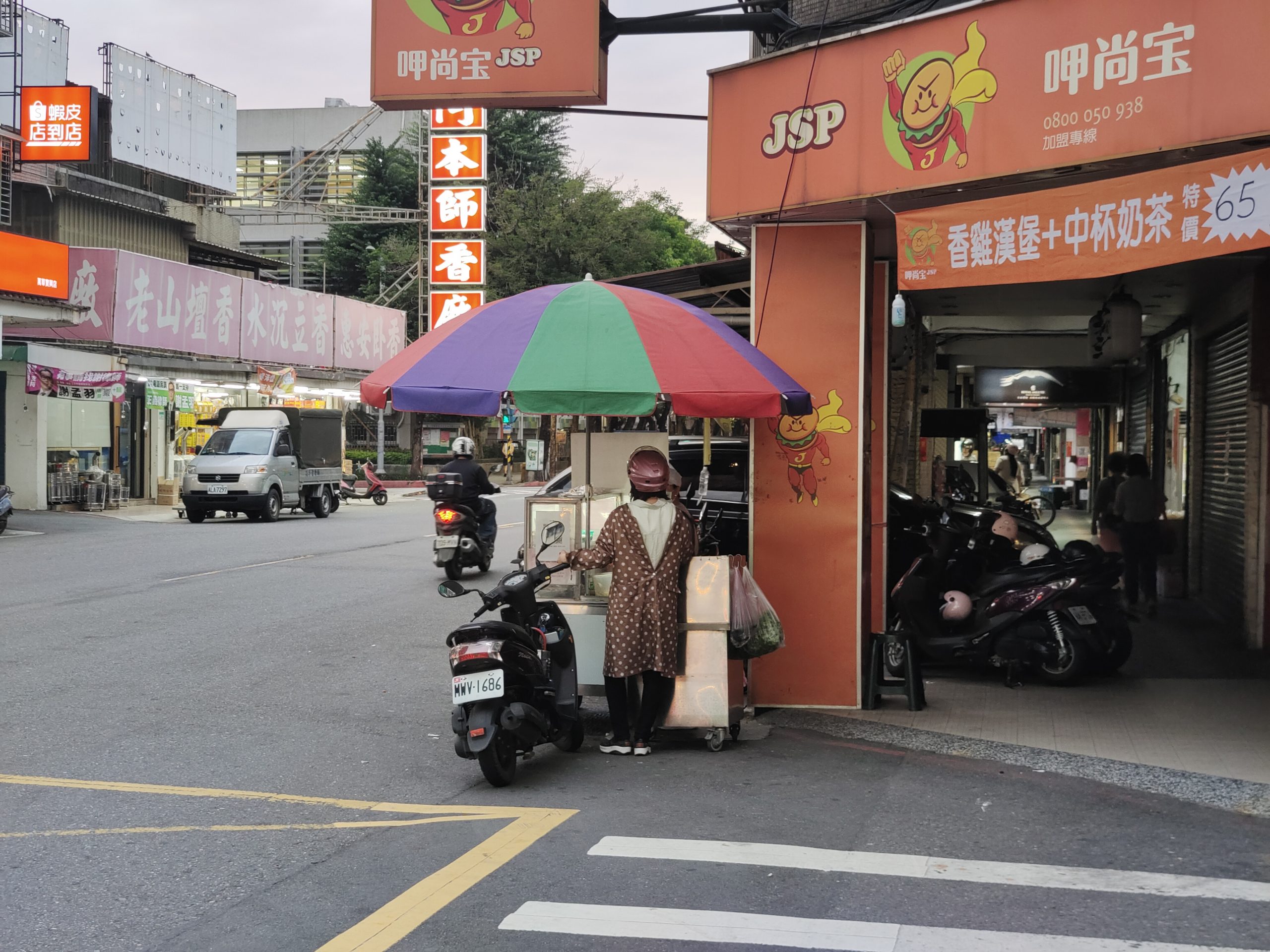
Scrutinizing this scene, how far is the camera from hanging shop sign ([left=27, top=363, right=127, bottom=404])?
2423cm

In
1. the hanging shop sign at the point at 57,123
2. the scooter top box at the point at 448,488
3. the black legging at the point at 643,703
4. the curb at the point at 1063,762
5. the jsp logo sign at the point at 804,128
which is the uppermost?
the hanging shop sign at the point at 57,123

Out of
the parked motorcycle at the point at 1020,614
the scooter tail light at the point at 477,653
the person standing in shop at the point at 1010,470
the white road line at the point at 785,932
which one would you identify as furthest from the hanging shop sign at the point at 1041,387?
the white road line at the point at 785,932

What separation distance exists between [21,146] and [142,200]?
18.2 feet

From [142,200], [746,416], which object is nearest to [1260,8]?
[746,416]

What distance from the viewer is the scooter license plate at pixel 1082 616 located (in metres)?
9.23

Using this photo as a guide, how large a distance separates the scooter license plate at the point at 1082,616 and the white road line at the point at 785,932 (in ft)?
17.3

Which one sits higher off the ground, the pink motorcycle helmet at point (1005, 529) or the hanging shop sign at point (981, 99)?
the hanging shop sign at point (981, 99)

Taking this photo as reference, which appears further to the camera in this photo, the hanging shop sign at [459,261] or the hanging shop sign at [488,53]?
the hanging shop sign at [459,261]

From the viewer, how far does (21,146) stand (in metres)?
27.7

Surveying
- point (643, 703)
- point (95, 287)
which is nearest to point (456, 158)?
point (95, 287)

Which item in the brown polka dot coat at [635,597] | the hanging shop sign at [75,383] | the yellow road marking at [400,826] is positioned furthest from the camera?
the hanging shop sign at [75,383]

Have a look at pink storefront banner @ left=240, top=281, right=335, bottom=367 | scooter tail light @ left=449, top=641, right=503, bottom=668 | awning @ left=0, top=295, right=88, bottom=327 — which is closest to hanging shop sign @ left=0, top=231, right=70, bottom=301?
awning @ left=0, top=295, right=88, bottom=327

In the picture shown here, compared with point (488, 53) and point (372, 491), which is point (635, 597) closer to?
point (488, 53)

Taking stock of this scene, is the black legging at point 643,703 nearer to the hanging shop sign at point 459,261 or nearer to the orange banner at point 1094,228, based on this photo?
the orange banner at point 1094,228
